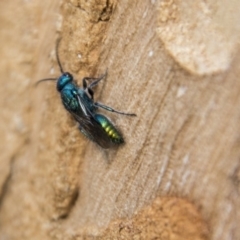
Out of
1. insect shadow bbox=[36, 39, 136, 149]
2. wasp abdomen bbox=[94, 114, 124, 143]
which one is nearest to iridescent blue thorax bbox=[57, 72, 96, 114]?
insect shadow bbox=[36, 39, 136, 149]

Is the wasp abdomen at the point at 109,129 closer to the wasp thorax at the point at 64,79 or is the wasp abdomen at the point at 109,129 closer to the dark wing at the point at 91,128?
the dark wing at the point at 91,128

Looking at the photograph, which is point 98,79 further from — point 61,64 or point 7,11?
point 7,11

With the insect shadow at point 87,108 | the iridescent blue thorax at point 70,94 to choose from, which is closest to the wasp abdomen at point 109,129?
the insect shadow at point 87,108

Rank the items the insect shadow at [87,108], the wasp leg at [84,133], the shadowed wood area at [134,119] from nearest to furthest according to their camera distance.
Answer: the shadowed wood area at [134,119], the insect shadow at [87,108], the wasp leg at [84,133]

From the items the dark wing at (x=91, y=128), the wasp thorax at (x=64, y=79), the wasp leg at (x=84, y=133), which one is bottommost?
the wasp leg at (x=84, y=133)

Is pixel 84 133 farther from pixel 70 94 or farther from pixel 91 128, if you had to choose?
pixel 70 94

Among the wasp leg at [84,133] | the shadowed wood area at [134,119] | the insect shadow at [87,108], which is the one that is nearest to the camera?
the shadowed wood area at [134,119]

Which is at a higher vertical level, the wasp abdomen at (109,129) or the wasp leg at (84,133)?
the wasp abdomen at (109,129)
